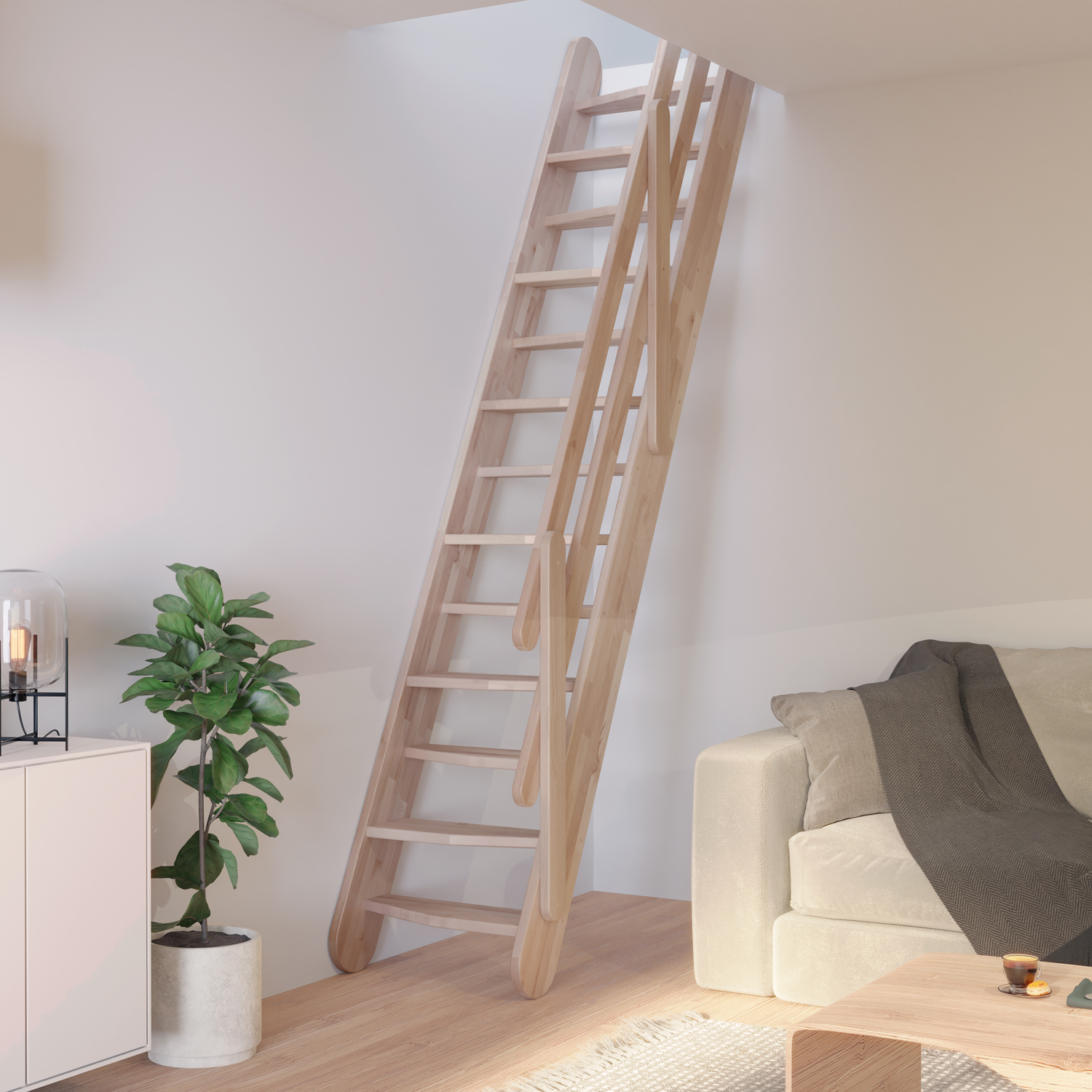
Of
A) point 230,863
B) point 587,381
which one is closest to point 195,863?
point 230,863

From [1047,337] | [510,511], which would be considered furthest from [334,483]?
[1047,337]

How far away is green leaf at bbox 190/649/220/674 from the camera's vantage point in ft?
8.68

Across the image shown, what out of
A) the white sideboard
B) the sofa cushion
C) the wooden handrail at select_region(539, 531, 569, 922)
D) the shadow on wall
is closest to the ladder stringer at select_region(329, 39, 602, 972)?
the wooden handrail at select_region(539, 531, 569, 922)

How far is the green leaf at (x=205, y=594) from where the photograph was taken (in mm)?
2736

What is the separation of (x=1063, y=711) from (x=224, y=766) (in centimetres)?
223

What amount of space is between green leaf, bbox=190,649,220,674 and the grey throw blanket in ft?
5.62

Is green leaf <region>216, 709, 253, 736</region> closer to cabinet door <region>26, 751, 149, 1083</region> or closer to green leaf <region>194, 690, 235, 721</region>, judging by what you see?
green leaf <region>194, 690, 235, 721</region>

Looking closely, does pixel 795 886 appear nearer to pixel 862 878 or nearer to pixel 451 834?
pixel 862 878

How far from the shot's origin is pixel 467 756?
348cm

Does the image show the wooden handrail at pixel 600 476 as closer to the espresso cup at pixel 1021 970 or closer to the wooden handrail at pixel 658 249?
the wooden handrail at pixel 658 249

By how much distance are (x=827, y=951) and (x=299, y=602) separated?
161 cm

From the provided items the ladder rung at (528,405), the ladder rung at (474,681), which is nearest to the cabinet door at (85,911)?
the ladder rung at (474,681)

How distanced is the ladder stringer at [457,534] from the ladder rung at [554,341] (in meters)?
0.05

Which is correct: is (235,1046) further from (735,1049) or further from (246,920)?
(735,1049)
